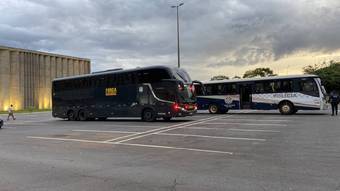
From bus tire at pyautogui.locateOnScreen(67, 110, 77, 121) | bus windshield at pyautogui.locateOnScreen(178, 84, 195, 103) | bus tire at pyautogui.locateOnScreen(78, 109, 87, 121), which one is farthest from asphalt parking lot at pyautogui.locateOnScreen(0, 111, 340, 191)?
bus tire at pyautogui.locateOnScreen(67, 110, 77, 121)

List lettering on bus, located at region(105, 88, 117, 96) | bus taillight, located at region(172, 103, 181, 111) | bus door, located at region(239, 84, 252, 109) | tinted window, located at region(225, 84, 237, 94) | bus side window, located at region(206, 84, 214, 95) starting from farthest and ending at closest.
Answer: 1. bus side window, located at region(206, 84, 214, 95)
2. tinted window, located at region(225, 84, 237, 94)
3. bus door, located at region(239, 84, 252, 109)
4. lettering on bus, located at region(105, 88, 117, 96)
5. bus taillight, located at region(172, 103, 181, 111)

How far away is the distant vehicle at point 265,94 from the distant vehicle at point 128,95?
6.32 meters

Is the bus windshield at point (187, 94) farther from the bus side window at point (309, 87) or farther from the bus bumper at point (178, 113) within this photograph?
the bus side window at point (309, 87)

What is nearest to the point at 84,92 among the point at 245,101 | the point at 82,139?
the point at 245,101

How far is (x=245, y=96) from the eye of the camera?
30188 millimetres

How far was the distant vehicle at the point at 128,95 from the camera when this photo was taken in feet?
77.1

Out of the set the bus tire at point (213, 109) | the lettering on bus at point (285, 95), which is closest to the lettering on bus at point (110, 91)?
the bus tire at point (213, 109)

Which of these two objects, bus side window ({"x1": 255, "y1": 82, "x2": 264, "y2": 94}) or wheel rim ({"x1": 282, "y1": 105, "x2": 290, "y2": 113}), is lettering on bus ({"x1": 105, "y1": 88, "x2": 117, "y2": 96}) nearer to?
bus side window ({"x1": 255, "y1": 82, "x2": 264, "y2": 94})

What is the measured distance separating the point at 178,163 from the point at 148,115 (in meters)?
15.2

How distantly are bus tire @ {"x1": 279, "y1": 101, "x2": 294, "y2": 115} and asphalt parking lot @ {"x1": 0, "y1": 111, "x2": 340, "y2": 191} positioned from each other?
1242cm

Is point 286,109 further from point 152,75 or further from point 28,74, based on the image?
point 28,74

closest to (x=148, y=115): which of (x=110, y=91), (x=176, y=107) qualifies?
(x=176, y=107)

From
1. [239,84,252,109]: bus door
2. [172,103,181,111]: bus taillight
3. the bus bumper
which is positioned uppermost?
[239,84,252,109]: bus door

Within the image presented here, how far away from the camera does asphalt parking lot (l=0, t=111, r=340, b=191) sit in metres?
7.20
